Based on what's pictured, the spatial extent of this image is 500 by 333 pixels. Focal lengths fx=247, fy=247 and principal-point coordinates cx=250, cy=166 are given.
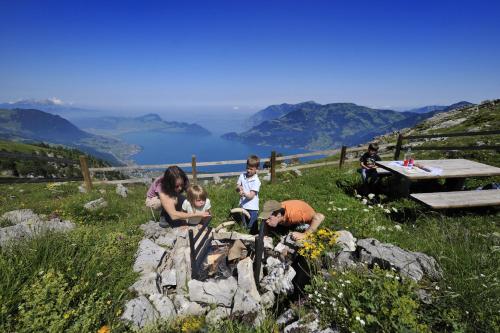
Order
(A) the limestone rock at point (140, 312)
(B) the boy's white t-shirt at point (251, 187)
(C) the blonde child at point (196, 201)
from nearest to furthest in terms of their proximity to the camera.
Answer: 1. (A) the limestone rock at point (140, 312)
2. (C) the blonde child at point (196, 201)
3. (B) the boy's white t-shirt at point (251, 187)

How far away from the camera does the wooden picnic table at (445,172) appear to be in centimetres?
680

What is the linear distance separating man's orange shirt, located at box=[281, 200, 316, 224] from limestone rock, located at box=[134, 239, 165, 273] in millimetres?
2417

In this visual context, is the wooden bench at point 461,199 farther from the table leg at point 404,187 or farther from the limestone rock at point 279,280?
the limestone rock at point 279,280

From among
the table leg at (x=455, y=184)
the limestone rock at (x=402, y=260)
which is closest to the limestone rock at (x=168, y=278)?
the limestone rock at (x=402, y=260)

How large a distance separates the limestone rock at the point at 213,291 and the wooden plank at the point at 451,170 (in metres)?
5.78

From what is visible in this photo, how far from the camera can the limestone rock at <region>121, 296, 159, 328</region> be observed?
9.41 feet

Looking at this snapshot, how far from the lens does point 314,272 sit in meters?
3.39

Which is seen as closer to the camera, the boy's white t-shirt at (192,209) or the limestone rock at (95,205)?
the boy's white t-shirt at (192,209)

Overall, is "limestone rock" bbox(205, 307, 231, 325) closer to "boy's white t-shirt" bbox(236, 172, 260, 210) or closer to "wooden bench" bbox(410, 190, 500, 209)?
"boy's white t-shirt" bbox(236, 172, 260, 210)

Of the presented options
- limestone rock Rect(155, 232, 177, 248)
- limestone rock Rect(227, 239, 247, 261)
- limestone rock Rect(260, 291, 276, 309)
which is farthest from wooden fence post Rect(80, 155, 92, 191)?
limestone rock Rect(260, 291, 276, 309)

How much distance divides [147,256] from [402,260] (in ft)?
12.5

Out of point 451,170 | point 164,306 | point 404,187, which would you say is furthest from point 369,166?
point 164,306

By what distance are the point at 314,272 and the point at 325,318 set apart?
726 millimetres

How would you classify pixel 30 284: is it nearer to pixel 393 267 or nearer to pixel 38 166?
pixel 393 267
